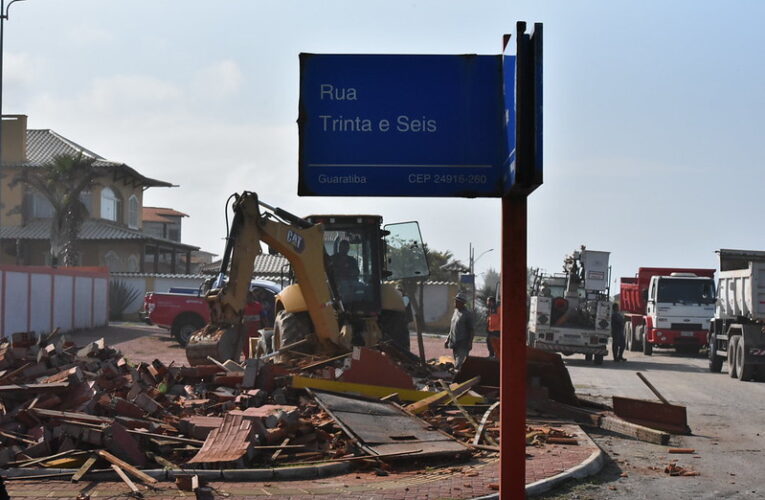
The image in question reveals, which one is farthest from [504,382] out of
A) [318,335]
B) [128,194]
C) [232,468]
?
[128,194]

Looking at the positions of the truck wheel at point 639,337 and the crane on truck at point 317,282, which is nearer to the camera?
the crane on truck at point 317,282

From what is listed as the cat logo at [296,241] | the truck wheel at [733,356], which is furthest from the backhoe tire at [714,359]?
the cat logo at [296,241]

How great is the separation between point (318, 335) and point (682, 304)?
20.9 meters

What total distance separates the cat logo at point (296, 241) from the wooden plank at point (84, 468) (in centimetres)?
701

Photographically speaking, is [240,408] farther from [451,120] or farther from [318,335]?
[451,120]

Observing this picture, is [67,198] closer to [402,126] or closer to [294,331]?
[294,331]

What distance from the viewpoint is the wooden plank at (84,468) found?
9.22 meters

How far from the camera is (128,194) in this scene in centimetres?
6072

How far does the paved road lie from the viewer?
946cm

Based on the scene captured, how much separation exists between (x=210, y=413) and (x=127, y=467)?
2.86 metres

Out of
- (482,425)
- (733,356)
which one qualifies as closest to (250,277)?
(482,425)

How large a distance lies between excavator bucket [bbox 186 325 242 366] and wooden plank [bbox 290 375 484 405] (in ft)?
7.82

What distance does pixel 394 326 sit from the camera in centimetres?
1947

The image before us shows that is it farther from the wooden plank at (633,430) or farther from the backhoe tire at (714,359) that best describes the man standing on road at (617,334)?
the wooden plank at (633,430)
